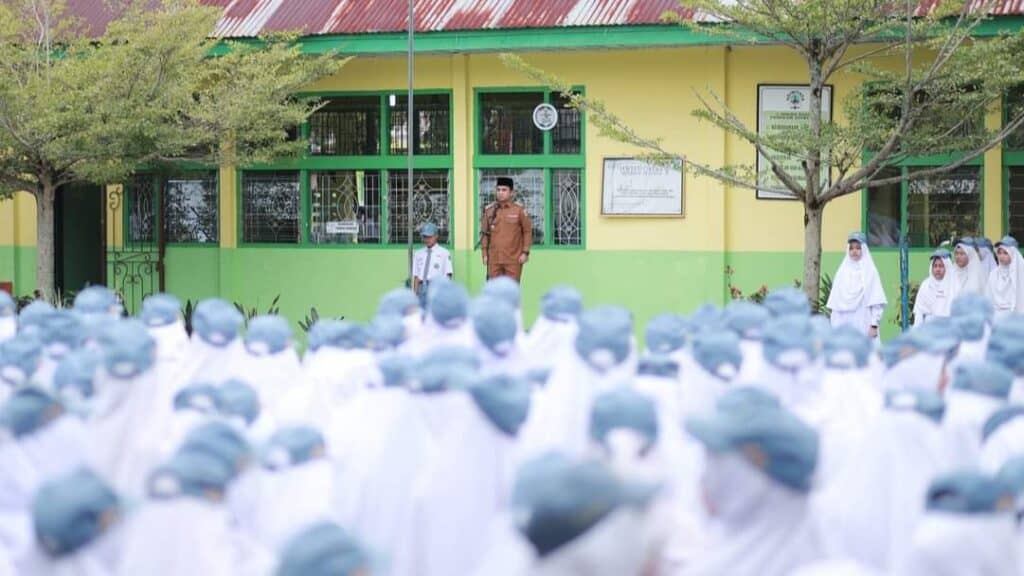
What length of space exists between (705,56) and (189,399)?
37.1ft

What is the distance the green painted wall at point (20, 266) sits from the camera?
1877 centimetres

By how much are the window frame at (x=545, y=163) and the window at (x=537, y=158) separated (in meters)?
0.01

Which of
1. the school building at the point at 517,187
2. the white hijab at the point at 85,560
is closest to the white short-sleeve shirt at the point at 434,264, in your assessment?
the school building at the point at 517,187

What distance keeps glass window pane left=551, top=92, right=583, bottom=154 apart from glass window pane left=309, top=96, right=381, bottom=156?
2226 millimetres

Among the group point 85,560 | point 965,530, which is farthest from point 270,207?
point 965,530

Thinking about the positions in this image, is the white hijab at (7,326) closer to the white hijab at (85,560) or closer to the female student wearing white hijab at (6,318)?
the female student wearing white hijab at (6,318)

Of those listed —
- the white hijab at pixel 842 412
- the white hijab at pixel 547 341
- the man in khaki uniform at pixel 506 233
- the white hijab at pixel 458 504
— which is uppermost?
the man in khaki uniform at pixel 506 233

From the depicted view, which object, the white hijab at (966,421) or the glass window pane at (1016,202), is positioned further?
the glass window pane at (1016,202)

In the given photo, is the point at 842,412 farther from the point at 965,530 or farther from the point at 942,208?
the point at 942,208

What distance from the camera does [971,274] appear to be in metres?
14.1

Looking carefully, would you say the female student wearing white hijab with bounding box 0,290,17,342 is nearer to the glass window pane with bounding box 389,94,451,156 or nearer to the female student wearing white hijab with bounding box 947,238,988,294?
the glass window pane with bounding box 389,94,451,156

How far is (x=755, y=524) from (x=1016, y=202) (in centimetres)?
1311

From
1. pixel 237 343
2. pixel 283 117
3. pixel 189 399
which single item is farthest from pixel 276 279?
pixel 189 399

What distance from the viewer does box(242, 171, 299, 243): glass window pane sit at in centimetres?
1794
